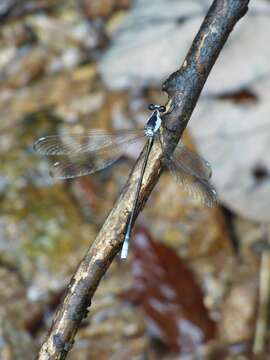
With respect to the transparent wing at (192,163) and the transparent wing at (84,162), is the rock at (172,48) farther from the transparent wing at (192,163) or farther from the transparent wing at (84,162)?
the transparent wing at (192,163)

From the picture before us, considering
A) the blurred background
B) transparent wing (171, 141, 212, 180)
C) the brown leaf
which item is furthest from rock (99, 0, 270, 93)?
transparent wing (171, 141, 212, 180)

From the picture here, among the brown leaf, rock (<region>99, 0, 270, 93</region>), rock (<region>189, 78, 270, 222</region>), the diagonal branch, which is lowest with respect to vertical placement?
the brown leaf

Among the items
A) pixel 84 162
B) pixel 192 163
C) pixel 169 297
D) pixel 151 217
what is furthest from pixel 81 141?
pixel 151 217

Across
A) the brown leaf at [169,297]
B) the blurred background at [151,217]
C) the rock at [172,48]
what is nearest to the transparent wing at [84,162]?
the blurred background at [151,217]

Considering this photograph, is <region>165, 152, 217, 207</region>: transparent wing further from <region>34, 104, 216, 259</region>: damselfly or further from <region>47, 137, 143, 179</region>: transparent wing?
<region>47, 137, 143, 179</region>: transparent wing

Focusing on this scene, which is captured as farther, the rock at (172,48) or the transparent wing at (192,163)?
the rock at (172,48)

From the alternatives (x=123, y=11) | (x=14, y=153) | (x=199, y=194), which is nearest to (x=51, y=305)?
(x=14, y=153)

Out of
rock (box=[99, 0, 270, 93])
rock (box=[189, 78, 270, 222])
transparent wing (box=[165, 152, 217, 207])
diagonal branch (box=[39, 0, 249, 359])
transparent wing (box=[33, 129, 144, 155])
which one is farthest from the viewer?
rock (box=[99, 0, 270, 93])

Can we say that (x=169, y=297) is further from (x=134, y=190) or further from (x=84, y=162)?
(x=134, y=190)
